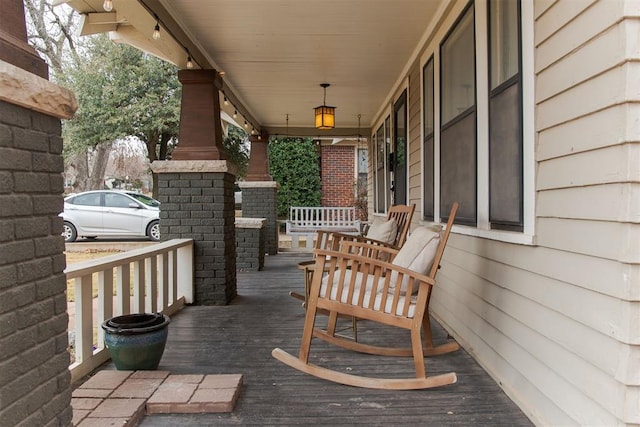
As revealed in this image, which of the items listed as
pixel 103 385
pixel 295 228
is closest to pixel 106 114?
pixel 295 228

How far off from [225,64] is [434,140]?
2387 mm

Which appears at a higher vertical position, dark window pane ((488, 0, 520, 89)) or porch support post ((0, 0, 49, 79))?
dark window pane ((488, 0, 520, 89))

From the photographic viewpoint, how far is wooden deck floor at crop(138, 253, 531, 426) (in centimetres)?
A: 196

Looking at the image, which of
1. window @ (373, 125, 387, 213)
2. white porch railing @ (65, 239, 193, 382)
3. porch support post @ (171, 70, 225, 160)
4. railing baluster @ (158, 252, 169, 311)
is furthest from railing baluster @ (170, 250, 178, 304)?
window @ (373, 125, 387, 213)

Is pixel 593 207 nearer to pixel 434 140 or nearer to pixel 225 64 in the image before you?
pixel 434 140

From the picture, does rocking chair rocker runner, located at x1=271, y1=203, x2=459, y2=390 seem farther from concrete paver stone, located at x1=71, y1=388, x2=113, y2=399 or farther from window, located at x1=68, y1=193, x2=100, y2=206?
window, located at x1=68, y1=193, x2=100, y2=206

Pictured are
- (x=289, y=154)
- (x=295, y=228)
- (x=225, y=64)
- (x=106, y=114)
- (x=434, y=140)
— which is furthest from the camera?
(x=289, y=154)

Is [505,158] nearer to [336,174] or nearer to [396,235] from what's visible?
[396,235]

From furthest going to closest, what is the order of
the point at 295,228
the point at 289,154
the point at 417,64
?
the point at 289,154 < the point at 295,228 < the point at 417,64

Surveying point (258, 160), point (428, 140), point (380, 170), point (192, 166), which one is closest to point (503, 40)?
point (428, 140)

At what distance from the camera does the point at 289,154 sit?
12.7m

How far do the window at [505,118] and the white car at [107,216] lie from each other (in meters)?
8.55

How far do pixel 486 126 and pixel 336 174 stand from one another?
10182 millimetres

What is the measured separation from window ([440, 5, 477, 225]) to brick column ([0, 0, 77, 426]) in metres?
2.24
